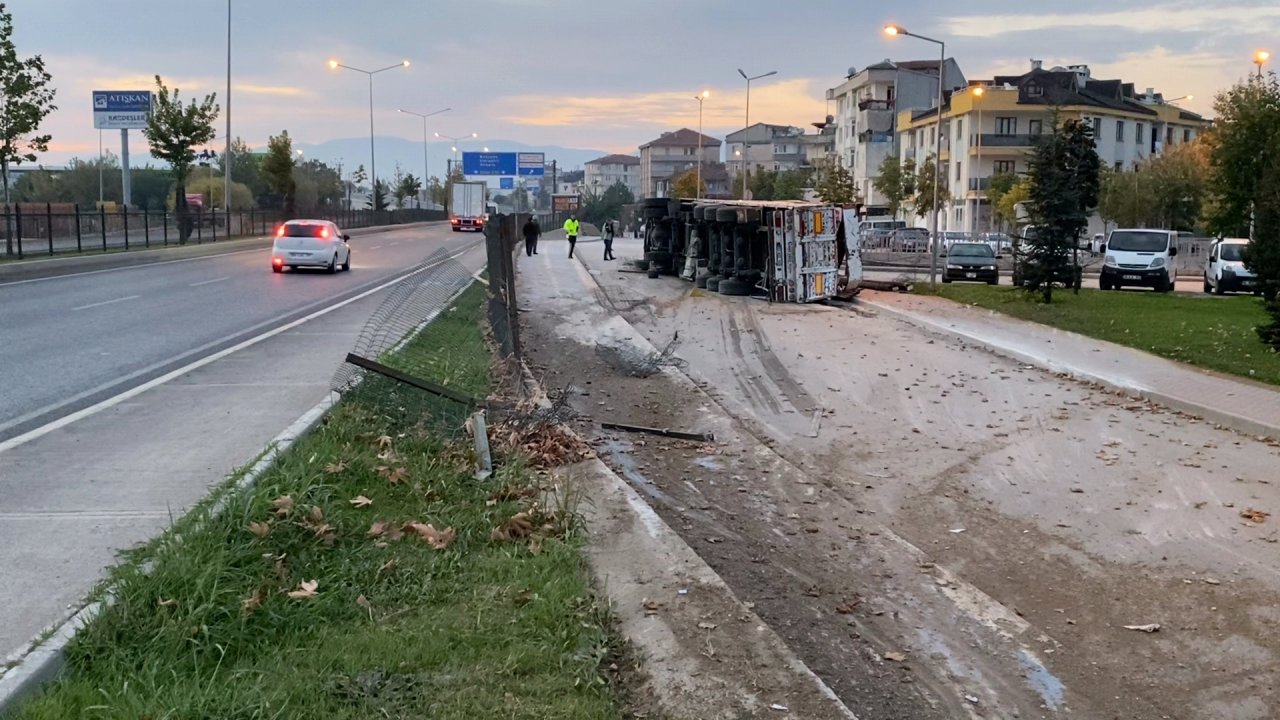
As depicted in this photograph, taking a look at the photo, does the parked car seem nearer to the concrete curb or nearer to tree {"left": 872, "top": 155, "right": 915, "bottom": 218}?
tree {"left": 872, "top": 155, "right": 915, "bottom": 218}

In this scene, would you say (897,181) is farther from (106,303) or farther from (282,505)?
(282,505)

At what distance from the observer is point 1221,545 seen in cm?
726

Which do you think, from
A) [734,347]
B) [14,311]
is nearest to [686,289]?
[734,347]

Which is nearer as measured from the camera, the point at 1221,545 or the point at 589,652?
the point at 589,652

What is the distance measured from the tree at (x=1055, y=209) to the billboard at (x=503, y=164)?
72.5 metres

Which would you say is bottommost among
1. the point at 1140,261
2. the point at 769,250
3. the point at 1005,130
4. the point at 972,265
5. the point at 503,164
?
the point at 972,265

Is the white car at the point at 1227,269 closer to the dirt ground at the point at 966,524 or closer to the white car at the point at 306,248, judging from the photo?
the dirt ground at the point at 966,524

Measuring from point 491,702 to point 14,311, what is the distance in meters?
17.0

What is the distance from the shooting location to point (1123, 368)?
46.2ft

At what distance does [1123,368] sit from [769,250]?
10934 mm

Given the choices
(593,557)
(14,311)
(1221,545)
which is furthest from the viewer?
(14,311)

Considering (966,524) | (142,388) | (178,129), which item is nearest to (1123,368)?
(966,524)

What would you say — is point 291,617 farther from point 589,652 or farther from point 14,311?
point 14,311

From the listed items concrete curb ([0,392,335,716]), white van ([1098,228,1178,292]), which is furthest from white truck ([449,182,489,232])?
concrete curb ([0,392,335,716])
